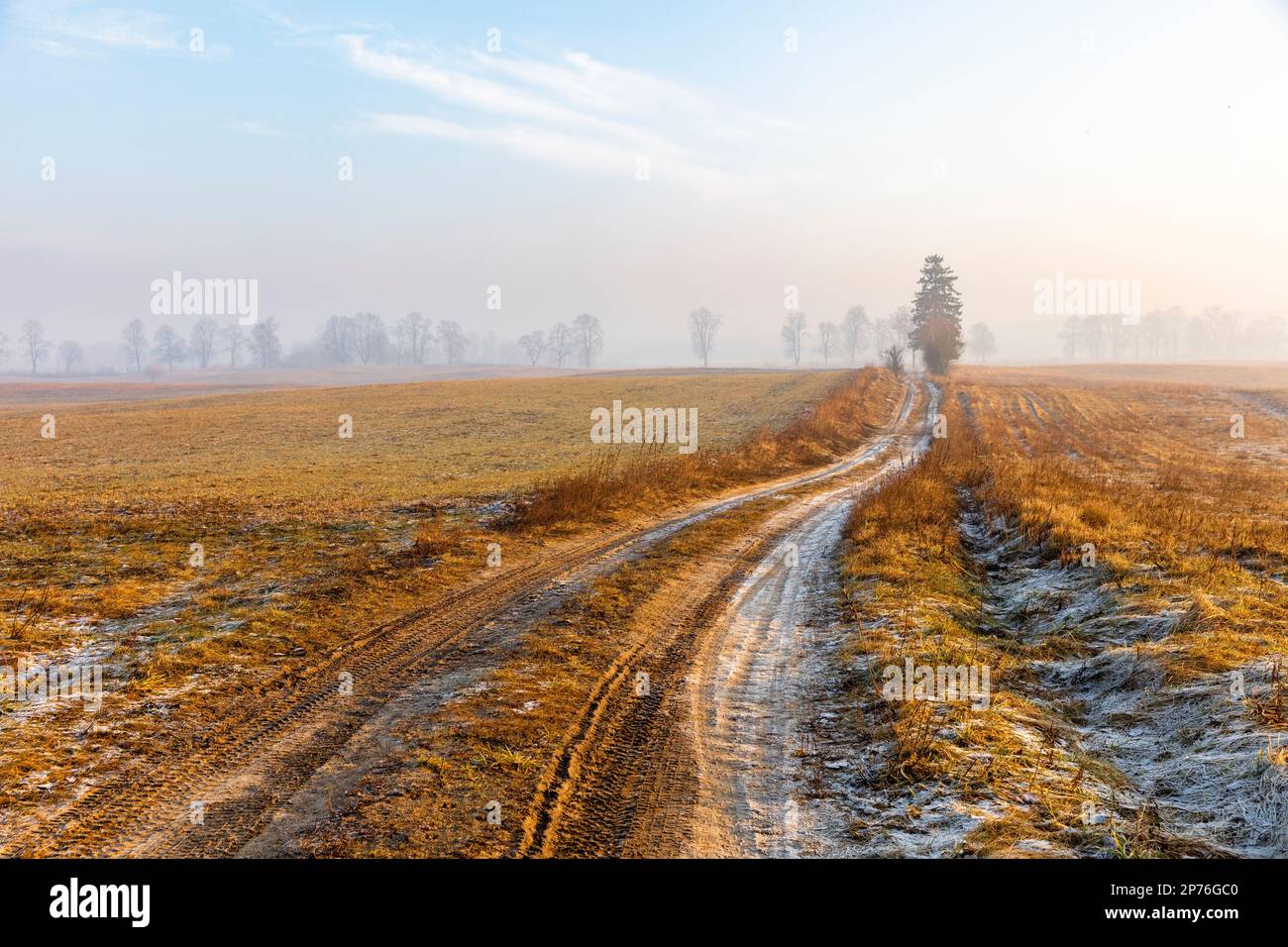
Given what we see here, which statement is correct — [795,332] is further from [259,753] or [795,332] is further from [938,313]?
[259,753]

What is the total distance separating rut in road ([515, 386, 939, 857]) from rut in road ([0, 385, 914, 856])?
2007mm

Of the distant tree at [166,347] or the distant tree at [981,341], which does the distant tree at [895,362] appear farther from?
the distant tree at [166,347]

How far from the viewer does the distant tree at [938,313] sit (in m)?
74.4

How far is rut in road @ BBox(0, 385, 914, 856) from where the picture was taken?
4699mm

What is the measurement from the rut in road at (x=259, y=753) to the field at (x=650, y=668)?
0.11ft

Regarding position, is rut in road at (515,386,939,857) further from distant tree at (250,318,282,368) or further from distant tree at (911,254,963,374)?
distant tree at (250,318,282,368)

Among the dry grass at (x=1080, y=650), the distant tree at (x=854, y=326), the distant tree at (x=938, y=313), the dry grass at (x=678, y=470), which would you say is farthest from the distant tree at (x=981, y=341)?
the dry grass at (x=1080, y=650)

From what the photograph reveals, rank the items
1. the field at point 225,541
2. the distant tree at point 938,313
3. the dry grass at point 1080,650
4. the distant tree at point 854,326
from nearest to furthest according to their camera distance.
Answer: the dry grass at point 1080,650, the field at point 225,541, the distant tree at point 938,313, the distant tree at point 854,326

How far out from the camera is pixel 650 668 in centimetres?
830

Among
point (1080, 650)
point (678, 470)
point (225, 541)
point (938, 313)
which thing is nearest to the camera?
point (1080, 650)

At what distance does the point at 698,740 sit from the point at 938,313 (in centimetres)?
7774

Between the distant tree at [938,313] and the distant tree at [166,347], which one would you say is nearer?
the distant tree at [938,313]

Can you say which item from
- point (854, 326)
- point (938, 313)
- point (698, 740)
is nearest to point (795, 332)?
point (854, 326)

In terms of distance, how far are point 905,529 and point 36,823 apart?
13.8 metres
